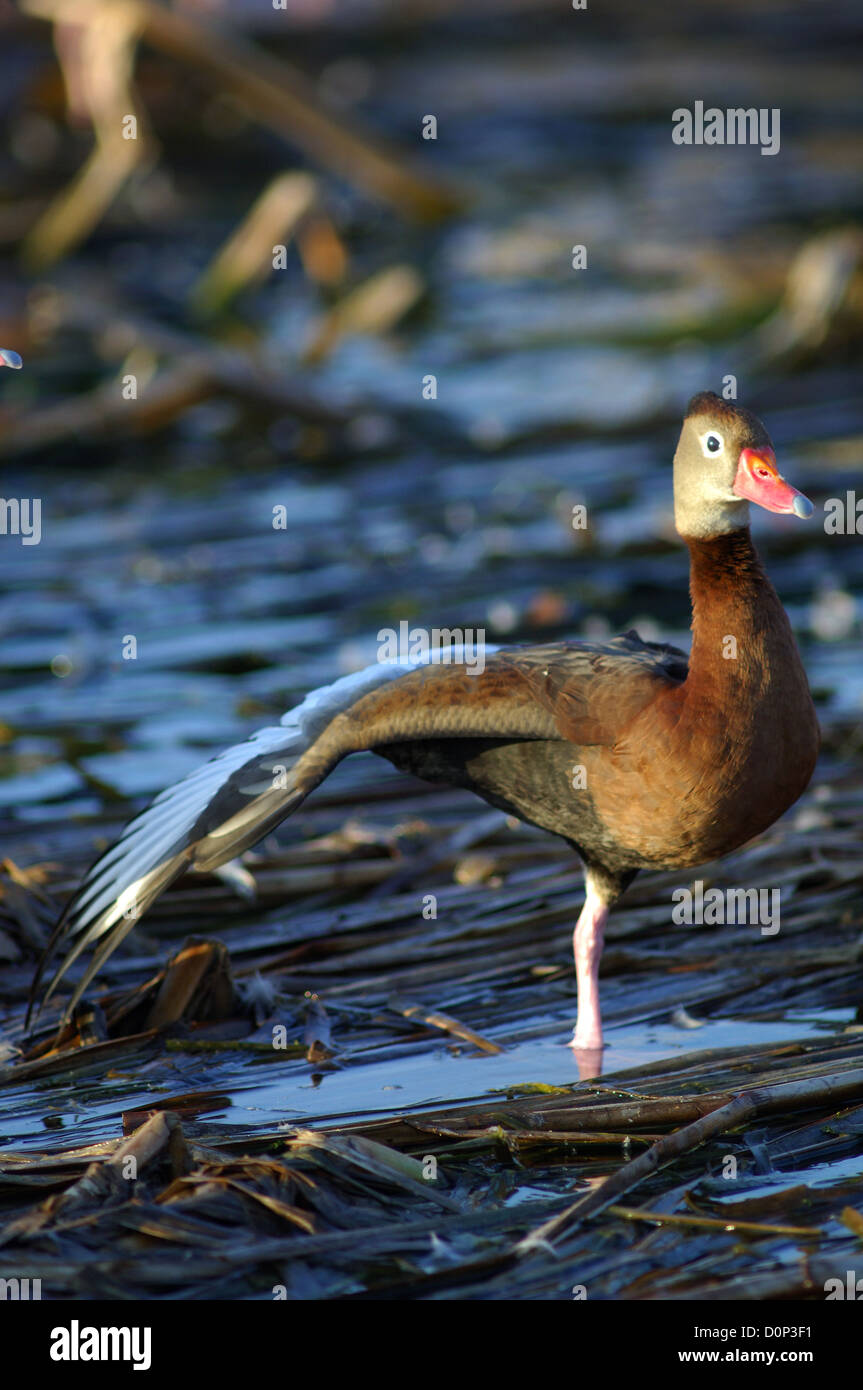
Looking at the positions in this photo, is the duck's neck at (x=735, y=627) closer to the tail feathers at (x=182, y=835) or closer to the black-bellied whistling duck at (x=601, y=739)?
the black-bellied whistling duck at (x=601, y=739)

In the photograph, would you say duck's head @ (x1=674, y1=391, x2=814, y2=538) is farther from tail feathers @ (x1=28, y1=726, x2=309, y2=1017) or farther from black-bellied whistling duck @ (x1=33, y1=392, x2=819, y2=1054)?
tail feathers @ (x1=28, y1=726, x2=309, y2=1017)

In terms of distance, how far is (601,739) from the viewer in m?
5.29

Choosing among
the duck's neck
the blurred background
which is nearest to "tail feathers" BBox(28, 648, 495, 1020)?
the duck's neck

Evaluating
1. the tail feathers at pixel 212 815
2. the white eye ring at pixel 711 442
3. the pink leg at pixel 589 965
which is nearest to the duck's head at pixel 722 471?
the white eye ring at pixel 711 442

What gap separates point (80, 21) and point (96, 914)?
31.6ft

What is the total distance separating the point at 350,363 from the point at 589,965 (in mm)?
9302

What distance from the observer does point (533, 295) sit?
16.5 metres

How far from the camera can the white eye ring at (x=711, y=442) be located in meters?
5.16

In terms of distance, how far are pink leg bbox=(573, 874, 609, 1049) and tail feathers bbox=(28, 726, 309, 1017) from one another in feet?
3.45

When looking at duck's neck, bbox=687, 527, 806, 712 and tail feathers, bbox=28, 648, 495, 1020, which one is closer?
duck's neck, bbox=687, 527, 806, 712

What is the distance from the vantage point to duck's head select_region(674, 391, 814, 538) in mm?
5066

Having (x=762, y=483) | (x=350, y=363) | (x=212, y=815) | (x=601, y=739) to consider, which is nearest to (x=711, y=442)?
(x=762, y=483)
